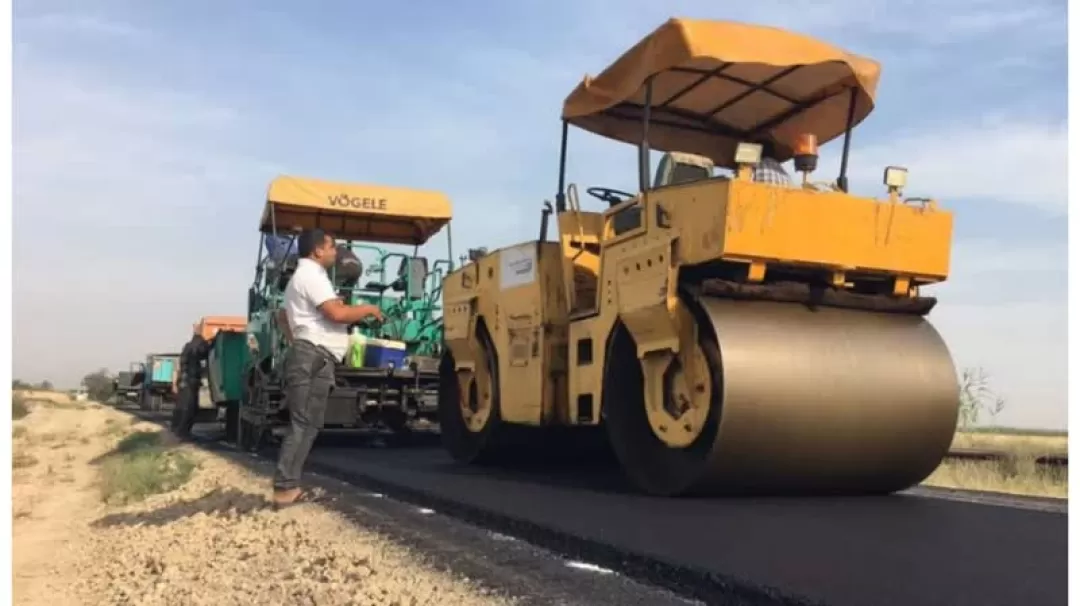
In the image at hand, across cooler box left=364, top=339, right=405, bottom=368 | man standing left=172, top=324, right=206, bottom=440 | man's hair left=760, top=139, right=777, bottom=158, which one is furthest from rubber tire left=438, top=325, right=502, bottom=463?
man standing left=172, top=324, right=206, bottom=440

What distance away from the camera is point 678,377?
507 centimetres

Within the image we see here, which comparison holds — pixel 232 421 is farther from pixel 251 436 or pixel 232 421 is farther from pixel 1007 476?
pixel 1007 476

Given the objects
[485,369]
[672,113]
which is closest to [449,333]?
[485,369]

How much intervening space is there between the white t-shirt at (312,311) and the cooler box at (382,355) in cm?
509

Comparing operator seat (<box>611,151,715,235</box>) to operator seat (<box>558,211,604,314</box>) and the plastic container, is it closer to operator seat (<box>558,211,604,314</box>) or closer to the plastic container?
operator seat (<box>558,211,604,314</box>)

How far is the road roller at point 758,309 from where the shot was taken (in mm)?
4637

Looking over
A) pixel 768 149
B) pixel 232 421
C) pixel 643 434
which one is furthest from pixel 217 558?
pixel 232 421

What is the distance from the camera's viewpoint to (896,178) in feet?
16.4

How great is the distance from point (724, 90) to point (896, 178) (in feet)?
5.08

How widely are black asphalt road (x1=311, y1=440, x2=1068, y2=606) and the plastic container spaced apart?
4.71 m

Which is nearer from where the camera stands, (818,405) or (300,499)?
(818,405)

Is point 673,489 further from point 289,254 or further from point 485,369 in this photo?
point 289,254

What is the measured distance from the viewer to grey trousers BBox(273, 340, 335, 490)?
5.14m

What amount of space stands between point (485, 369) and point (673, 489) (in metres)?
2.69
